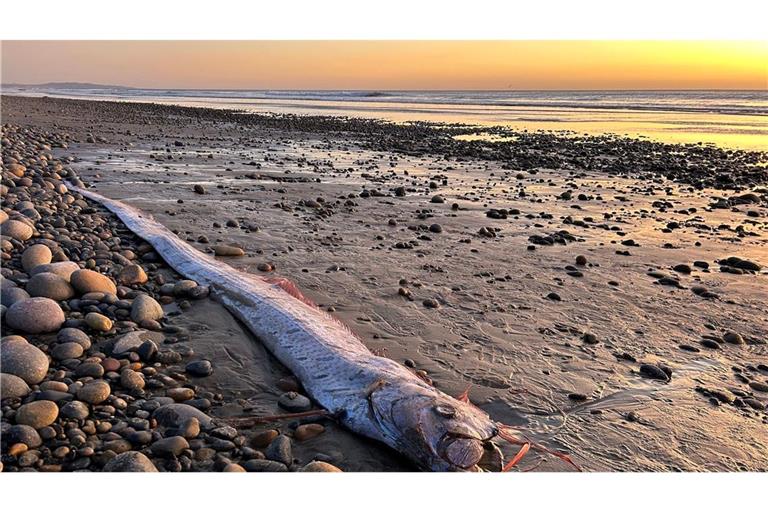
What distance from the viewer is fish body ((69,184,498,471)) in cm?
306

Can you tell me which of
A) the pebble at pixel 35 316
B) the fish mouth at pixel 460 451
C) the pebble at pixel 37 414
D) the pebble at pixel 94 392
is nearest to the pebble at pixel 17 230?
the pebble at pixel 35 316

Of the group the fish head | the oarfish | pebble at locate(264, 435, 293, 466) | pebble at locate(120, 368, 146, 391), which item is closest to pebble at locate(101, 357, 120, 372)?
pebble at locate(120, 368, 146, 391)

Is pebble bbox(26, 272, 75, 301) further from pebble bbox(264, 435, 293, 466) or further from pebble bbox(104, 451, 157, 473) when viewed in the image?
pebble bbox(264, 435, 293, 466)

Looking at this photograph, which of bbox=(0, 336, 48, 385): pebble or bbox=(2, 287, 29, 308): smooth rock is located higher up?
bbox=(2, 287, 29, 308): smooth rock

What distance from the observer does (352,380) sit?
149 inches

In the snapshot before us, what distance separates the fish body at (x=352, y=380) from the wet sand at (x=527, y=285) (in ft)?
0.52

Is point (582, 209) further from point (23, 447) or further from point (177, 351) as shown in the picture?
point (23, 447)

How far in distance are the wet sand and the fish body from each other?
0.16 m

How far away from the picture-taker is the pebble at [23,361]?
3.66m

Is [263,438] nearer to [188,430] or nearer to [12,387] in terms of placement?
[188,430]

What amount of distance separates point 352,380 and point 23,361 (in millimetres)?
2223

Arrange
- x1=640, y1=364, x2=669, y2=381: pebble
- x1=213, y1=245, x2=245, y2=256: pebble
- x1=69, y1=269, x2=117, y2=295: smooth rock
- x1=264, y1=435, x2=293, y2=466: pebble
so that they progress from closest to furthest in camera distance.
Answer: x1=264, y1=435, x2=293, y2=466: pebble, x1=640, y1=364, x2=669, y2=381: pebble, x1=69, y1=269, x2=117, y2=295: smooth rock, x1=213, y1=245, x2=245, y2=256: pebble

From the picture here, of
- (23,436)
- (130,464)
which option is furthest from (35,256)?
(130,464)

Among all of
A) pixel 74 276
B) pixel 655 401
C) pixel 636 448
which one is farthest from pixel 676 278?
pixel 74 276
